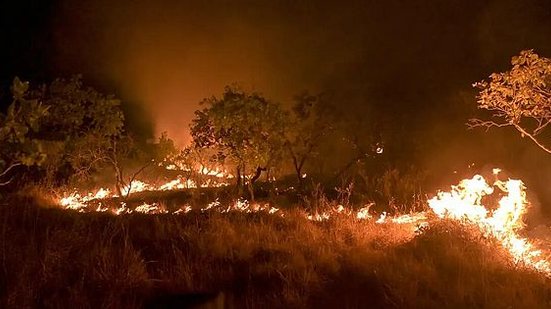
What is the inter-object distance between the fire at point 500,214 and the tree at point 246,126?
17.7ft

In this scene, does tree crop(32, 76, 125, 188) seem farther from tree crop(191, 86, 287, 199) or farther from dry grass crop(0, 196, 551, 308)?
dry grass crop(0, 196, 551, 308)

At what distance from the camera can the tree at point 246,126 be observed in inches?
553

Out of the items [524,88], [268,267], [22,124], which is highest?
[524,88]

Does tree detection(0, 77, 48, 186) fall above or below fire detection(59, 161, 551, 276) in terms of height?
above

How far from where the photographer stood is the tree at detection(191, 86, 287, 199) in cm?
1405

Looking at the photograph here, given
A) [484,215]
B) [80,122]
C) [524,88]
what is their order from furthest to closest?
1. [80,122]
2. [484,215]
3. [524,88]

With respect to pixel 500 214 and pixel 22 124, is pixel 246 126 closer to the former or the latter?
pixel 500 214

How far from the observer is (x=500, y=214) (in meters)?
8.86

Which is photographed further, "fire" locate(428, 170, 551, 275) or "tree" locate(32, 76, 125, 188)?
"tree" locate(32, 76, 125, 188)

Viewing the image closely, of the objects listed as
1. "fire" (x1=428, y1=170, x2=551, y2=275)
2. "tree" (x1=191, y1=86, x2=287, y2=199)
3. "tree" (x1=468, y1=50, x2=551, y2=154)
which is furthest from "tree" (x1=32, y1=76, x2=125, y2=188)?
"tree" (x1=468, y1=50, x2=551, y2=154)

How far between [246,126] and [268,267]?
727cm

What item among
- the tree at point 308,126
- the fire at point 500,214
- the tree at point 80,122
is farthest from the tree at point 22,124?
the tree at point 308,126

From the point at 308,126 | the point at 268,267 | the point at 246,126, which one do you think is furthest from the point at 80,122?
the point at 268,267

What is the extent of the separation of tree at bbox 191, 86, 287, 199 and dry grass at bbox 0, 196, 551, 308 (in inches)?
201
